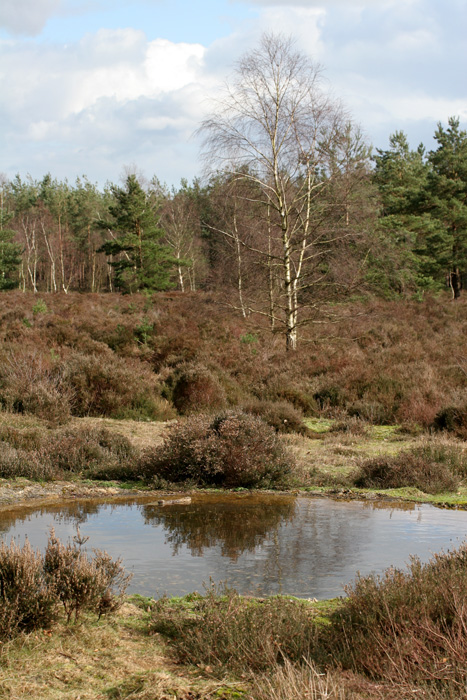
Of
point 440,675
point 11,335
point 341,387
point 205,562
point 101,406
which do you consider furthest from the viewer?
point 11,335

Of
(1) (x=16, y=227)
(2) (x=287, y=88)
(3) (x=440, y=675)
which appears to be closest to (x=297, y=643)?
(3) (x=440, y=675)

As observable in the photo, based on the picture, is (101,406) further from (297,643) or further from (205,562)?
(297,643)

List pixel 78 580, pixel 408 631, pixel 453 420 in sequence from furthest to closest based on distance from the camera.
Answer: pixel 453 420
pixel 78 580
pixel 408 631

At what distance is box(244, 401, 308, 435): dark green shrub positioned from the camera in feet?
46.0

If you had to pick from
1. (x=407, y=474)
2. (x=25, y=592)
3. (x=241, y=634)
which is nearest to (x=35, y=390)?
(x=407, y=474)

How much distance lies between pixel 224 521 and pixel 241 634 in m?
3.83

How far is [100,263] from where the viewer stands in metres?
68.8

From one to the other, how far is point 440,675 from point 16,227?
67246mm

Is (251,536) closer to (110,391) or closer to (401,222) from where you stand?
(110,391)

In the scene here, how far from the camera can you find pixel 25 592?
4.51 meters

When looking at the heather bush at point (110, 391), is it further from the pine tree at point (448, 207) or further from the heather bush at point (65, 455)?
the pine tree at point (448, 207)

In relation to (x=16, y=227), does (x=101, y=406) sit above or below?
below

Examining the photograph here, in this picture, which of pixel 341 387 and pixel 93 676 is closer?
pixel 93 676

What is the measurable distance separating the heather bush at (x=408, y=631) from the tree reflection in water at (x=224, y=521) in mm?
2313
